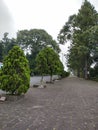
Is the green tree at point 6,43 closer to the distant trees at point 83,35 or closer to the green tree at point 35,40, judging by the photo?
the green tree at point 35,40

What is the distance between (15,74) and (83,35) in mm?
27796

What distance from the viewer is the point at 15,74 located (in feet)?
37.0

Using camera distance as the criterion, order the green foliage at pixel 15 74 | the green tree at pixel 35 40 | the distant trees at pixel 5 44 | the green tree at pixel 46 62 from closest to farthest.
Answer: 1. the green foliage at pixel 15 74
2. the green tree at pixel 46 62
3. the green tree at pixel 35 40
4. the distant trees at pixel 5 44

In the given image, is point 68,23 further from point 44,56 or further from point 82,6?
point 44,56

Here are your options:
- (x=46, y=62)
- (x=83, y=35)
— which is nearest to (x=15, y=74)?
(x=46, y=62)

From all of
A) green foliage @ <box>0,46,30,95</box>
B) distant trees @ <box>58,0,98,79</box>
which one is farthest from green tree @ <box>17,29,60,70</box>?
green foliage @ <box>0,46,30,95</box>

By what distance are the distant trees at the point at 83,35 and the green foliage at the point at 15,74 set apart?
24.8 metres

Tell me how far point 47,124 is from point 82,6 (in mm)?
39668

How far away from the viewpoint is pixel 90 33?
3569 centimetres

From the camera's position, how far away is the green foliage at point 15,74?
11.0 meters

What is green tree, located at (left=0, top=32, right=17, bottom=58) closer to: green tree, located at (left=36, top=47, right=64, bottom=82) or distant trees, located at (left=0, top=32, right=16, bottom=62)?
distant trees, located at (left=0, top=32, right=16, bottom=62)

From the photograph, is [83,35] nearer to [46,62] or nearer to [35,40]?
[46,62]

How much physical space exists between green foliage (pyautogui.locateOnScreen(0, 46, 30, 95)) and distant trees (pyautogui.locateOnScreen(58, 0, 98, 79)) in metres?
24.8

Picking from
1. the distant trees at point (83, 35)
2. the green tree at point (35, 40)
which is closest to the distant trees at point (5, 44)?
the green tree at point (35, 40)
